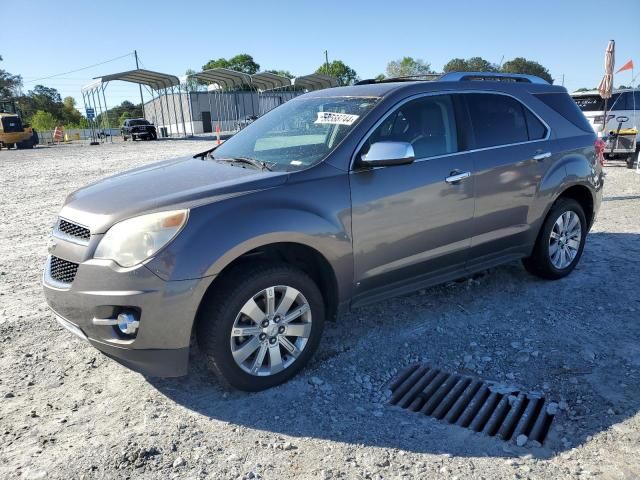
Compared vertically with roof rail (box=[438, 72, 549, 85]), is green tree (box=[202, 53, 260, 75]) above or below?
above

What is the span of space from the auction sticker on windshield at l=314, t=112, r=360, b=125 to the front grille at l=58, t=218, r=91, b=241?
1844 mm

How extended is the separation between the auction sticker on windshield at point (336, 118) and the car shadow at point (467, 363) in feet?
5.36

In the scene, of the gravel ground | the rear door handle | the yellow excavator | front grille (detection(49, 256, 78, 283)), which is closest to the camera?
the gravel ground

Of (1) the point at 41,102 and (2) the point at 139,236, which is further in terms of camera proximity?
(1) the point at 41,102

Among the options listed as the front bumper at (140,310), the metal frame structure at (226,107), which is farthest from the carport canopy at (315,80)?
the front bumper at (140,310)

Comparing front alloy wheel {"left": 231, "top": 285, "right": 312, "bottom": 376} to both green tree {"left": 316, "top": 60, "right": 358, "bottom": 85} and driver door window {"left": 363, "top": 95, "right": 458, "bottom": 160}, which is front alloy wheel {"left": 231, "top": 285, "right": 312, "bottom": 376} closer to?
driver door window {"left": 363, "top": 95, "right": 458, "bottom": 160}

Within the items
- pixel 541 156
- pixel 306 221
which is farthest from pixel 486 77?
pixel 306 221

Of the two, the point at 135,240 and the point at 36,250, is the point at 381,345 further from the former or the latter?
the point at 36,250

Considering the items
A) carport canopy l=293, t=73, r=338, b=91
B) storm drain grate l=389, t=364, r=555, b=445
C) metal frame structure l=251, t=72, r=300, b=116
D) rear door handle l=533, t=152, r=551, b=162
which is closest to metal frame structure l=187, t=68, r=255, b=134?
metal frame structure l=251, t=72, r=300, b=116

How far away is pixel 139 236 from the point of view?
2.75m

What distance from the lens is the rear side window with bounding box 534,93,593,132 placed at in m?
4.75

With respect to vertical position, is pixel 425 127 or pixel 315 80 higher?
pixel 315 80

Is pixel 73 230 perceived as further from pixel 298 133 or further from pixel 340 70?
pixel 340 70

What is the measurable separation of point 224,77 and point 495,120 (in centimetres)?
3649
